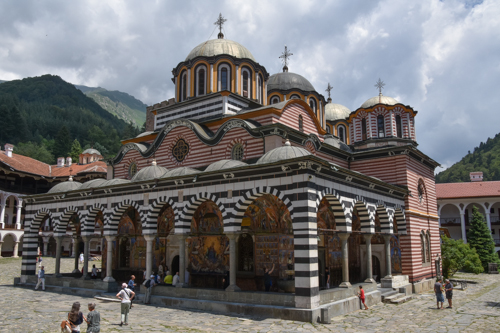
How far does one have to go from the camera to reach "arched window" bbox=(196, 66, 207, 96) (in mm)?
20500

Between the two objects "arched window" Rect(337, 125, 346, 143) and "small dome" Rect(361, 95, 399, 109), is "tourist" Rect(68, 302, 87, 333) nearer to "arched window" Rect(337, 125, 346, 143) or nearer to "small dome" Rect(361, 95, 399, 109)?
"small dome" Rect(361, 95, 399, 109)

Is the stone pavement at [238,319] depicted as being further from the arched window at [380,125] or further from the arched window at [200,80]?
the arched window at [200,80]

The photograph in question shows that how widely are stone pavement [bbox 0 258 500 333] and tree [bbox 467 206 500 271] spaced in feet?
60.9

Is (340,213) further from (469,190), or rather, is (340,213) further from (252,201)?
(469,190)

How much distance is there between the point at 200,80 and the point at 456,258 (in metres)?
16.6

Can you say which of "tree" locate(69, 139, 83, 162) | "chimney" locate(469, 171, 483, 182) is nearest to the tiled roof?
"chimney" locate(469, 171, 483, 182)

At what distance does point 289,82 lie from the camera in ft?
83.6

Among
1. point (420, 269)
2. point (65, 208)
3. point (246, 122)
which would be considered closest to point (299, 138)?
point (246, 122)

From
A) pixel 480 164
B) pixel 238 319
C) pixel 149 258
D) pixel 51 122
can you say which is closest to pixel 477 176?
pixel 480 164

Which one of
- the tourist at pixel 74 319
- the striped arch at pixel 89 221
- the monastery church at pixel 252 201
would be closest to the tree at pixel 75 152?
the monastery church at pixel 252 201

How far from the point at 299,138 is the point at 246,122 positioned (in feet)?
7.86

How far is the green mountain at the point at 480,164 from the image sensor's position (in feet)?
197

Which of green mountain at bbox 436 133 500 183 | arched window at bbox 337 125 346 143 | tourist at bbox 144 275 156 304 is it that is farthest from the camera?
green mountain at bbox 436 133 500 183

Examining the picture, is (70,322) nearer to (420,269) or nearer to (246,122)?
(246,122)
